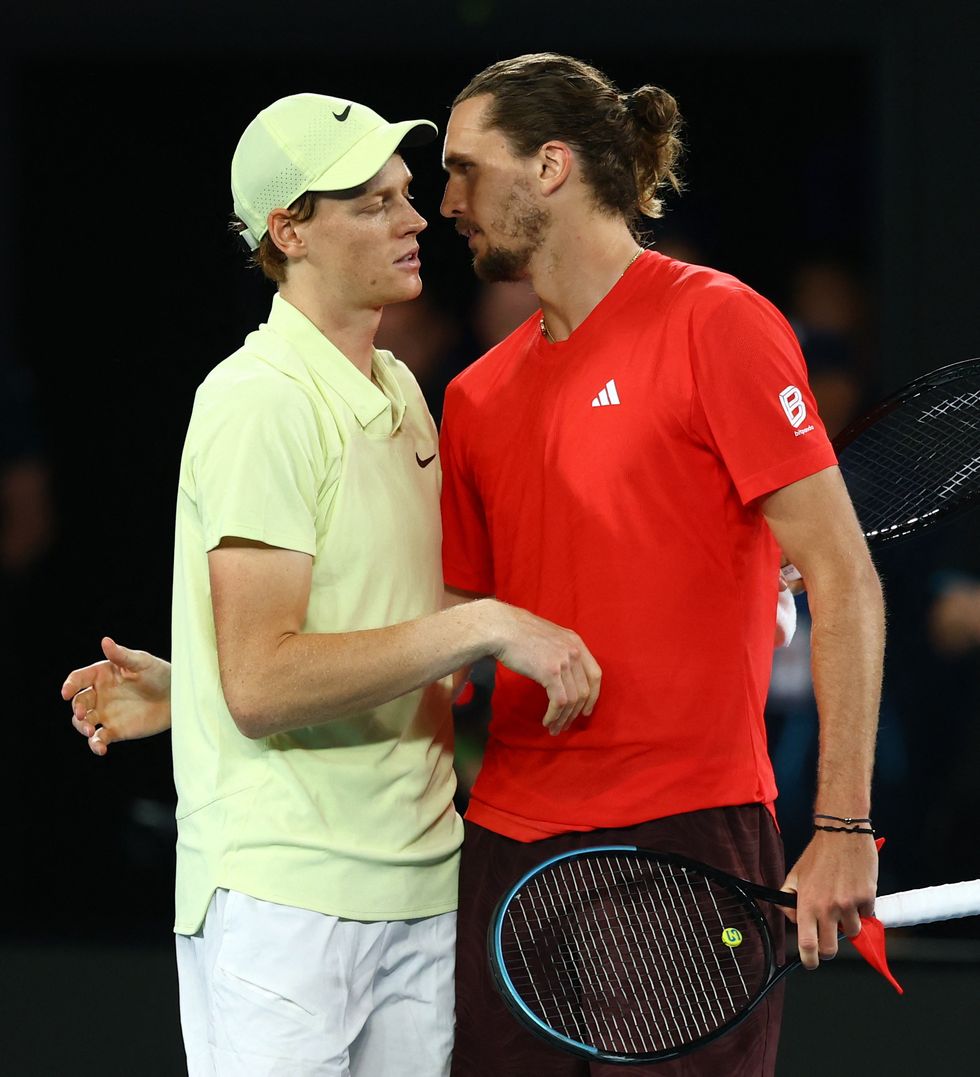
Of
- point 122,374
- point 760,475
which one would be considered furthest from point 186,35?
point 760,475

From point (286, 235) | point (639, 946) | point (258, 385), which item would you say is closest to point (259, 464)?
point (258, 385)

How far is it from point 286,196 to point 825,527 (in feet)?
2.57

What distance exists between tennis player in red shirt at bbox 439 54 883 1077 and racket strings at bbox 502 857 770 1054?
0.05 meters

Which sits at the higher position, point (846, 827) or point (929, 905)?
point (846, 827)

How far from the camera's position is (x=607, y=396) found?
2.05 meters

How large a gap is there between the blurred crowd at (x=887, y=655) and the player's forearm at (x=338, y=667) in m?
1.81

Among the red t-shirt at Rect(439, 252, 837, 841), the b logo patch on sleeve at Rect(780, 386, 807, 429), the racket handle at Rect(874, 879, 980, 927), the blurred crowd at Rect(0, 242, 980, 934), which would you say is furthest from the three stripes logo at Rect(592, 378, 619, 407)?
the blurred crowd at Rect(0, 242, 980, 934)

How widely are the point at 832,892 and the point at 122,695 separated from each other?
0.99 meters

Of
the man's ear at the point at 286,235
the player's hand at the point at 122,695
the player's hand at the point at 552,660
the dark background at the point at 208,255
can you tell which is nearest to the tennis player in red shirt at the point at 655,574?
the player's hand at the point at 552,660

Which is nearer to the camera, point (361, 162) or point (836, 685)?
point (836, 685)

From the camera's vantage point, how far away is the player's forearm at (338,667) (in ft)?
6.09

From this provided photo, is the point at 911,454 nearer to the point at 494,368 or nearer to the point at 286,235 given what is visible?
the point at 494,368

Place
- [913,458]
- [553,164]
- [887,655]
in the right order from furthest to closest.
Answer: [887,655], [913,458], [553,164]

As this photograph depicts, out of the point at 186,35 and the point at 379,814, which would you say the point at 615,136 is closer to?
the point at 379,814
